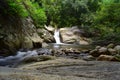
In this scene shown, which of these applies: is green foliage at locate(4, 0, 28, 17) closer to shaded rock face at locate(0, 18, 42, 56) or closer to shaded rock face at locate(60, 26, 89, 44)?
shaded rock face at locate(0, 18, 42, 56)

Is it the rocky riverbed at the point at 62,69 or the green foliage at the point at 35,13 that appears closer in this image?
the rocky riverbed at the point at 62,69

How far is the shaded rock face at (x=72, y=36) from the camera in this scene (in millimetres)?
31422

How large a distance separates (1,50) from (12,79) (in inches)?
460

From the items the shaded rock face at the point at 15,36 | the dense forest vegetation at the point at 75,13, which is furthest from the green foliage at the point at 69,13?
the shaded rock face at the point at 15,36

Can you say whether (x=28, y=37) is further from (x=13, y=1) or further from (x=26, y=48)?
(x=13, y=1)

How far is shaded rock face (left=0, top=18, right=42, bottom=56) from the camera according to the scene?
18328 millimetres

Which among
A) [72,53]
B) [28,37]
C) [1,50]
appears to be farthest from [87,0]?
[1,50]

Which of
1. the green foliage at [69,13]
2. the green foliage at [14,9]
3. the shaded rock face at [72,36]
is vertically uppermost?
the green foliage at [14,9]

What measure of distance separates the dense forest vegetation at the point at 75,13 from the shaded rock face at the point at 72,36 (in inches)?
67.9

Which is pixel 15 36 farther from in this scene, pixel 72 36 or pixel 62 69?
pixel 72 36

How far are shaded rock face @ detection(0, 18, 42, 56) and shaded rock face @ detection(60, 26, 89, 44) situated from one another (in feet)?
25.0

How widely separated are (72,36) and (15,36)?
13523 mm

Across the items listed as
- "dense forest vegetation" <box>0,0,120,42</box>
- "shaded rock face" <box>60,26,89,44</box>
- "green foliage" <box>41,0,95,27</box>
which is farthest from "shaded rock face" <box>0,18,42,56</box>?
"green foliage" <box>41,0,95,27</box>

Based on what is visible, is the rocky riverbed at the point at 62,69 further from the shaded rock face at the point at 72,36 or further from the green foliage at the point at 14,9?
the shaded rock face at the point at 72,36
